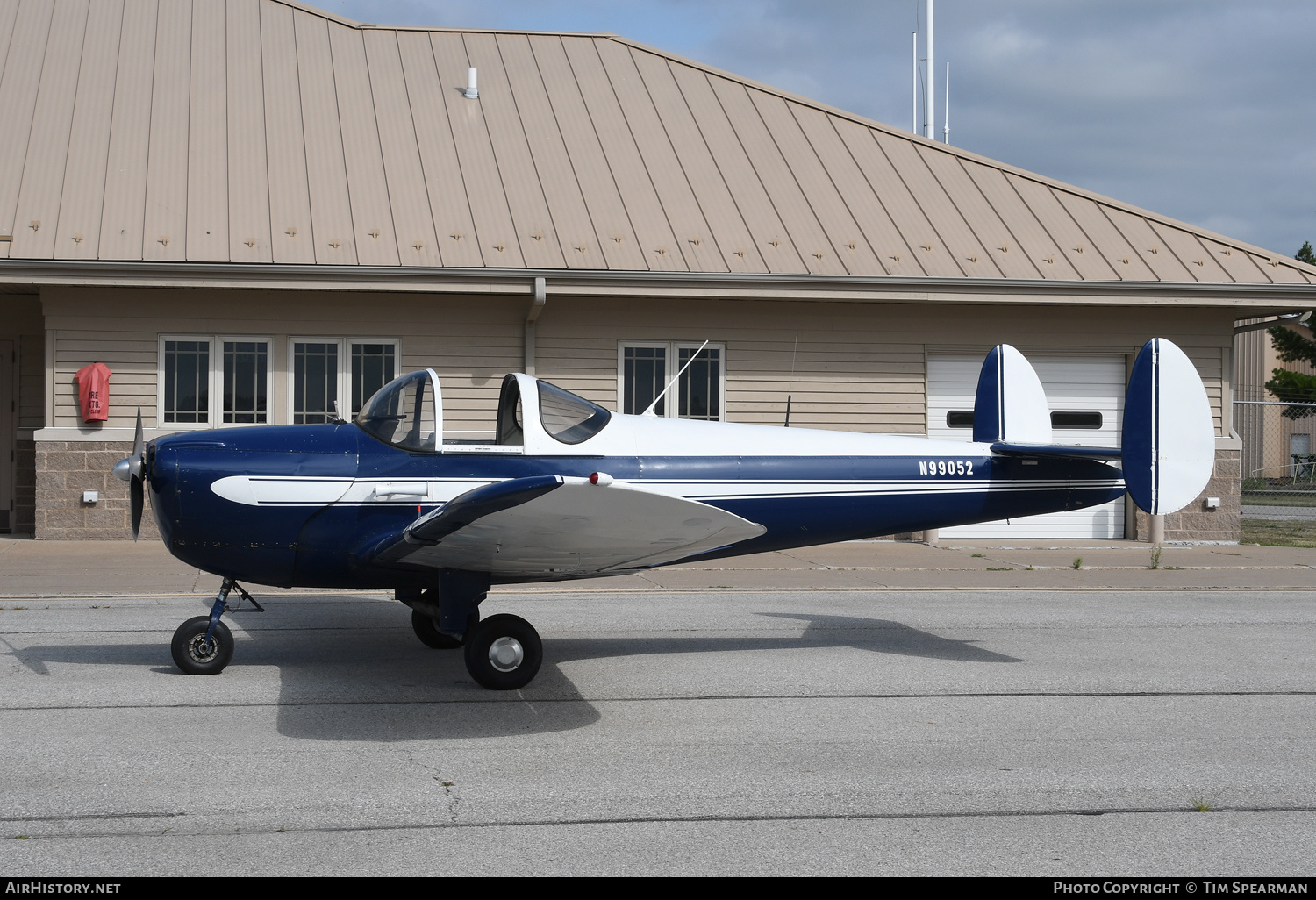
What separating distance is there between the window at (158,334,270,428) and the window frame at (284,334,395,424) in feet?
0.85

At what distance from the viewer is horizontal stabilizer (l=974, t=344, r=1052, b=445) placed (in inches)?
310

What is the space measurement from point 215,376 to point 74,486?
6.67 feet

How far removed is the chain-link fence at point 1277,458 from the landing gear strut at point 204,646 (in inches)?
819

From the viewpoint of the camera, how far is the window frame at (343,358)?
44.6ft

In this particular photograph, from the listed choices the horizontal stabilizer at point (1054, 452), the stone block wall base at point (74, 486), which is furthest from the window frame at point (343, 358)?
the horizontal stabilizer at point (1054, 452)

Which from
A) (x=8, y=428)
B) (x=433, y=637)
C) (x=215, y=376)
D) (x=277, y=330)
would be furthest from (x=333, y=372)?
(x=433, y=637)

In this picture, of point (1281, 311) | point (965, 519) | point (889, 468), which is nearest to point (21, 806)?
point (889, 468)

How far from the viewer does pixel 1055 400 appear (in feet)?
48.8

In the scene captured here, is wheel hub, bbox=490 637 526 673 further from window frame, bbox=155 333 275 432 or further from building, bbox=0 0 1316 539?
window frame, bbox=155 333 275 432

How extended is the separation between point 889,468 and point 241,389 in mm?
9181

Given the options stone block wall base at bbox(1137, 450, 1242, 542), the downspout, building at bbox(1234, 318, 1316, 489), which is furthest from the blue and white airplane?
building at bbox(1234, 318, 1316, 489)

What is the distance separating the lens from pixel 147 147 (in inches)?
562

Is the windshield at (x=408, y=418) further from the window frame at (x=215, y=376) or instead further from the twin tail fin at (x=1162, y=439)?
the window frame at (x=215, y=376)
